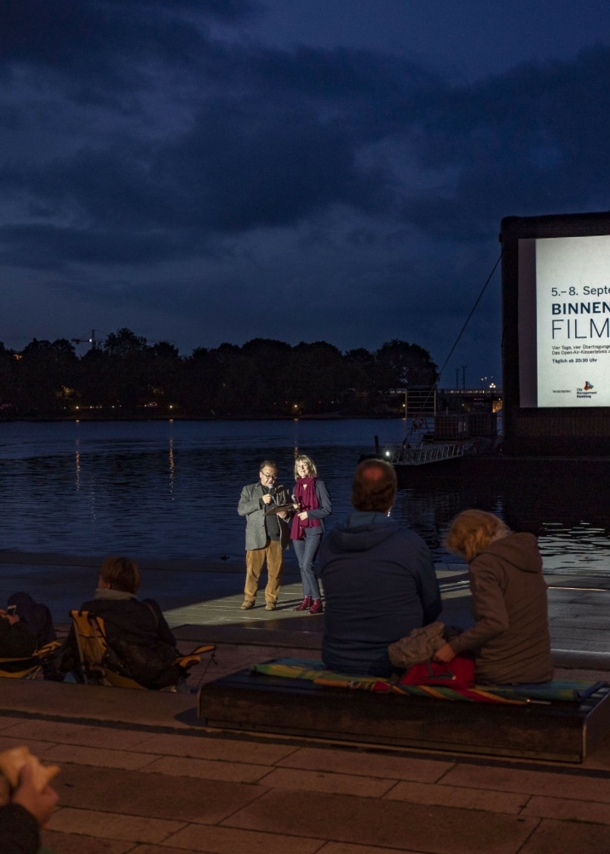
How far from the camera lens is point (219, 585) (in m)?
14.8

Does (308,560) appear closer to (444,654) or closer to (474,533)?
(444,654)

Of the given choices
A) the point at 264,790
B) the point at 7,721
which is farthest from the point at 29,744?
the point at 264,790

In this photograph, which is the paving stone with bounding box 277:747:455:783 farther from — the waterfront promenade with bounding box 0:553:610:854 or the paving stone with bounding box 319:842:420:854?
the paving stone with bounding box 319:842:420:854

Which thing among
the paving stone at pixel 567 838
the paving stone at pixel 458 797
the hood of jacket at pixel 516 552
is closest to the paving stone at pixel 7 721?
the paving stone at pixel 458 797

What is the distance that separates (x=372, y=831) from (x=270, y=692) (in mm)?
1476

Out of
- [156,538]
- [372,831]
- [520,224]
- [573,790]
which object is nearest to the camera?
[372,831]

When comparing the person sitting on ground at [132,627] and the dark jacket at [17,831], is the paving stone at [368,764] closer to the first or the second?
the person sitting on ground at [132,627]

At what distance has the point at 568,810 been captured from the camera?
16.0 feet

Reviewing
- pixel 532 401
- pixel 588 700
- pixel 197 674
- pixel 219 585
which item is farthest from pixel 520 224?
pixel 588 700

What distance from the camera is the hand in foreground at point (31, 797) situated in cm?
240

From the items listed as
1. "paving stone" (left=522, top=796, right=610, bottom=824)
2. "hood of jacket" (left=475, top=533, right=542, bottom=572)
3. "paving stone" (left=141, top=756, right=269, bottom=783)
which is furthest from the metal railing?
"paving stone" (left=522, top=796, right=610, bottom=824)

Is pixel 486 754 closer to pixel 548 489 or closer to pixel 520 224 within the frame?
pixel 548 489

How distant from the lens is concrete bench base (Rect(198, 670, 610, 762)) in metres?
5.48

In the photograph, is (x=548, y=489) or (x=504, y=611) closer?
(x=504, y=611)
